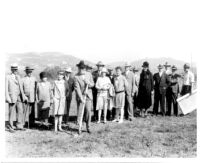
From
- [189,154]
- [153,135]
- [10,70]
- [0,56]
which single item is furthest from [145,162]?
[10,70]

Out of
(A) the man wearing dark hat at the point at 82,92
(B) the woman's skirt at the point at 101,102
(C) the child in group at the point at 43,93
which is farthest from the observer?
(B) the woman's skirt at the point at 101,102

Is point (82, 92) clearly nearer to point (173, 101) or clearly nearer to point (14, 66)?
point (14, 66)

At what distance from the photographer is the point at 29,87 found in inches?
370

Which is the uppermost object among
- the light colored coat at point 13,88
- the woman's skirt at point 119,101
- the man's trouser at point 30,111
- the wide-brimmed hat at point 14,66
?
the wide-brimmed hat at point 14,66

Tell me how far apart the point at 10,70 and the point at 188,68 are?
6.96 meters

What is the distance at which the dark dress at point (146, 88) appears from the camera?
36.8 ft

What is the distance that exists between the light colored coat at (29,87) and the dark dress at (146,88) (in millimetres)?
4430

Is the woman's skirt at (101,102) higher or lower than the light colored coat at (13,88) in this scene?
lower

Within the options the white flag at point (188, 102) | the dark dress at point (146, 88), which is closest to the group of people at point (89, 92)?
the dark dress at point (146, 88)

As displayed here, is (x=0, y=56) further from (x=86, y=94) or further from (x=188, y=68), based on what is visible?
(x=188, y=68)

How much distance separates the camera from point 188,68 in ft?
36.9

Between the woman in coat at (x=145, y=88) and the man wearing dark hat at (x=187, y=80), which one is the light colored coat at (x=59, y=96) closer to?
the woman in coat at (x=145, y=88)

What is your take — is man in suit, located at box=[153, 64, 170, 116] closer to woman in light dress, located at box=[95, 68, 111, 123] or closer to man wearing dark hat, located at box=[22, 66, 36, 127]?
woman in light dress, located at box=[95, 68, 111, 123]

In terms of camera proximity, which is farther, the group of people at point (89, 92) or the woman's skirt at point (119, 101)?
the woman's skirt at point (119, 101)
